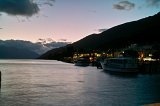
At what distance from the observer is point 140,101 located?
53.0 m

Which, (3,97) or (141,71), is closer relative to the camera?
(3,97)

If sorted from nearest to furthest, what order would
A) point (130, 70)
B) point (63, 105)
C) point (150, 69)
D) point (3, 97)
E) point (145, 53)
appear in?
point (63, 105)
point (3, 97)
point (130, 70)
point (150, 69)
point (145, 53)

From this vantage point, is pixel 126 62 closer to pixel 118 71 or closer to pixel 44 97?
pixel 118 71

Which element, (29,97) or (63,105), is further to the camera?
(29,97)

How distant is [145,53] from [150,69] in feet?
218

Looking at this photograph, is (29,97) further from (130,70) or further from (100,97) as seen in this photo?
(130,70)

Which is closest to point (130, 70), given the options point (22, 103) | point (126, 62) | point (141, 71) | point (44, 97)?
point (126, 62)

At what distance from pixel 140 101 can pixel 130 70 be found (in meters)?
63.5

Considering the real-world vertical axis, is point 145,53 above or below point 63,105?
above

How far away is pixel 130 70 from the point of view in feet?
380

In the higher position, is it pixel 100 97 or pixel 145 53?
pixel 145 53

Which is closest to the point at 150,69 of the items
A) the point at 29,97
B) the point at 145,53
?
the point at 145,53

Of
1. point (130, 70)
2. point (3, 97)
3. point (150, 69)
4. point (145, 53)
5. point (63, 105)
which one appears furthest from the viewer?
point (145, 53)

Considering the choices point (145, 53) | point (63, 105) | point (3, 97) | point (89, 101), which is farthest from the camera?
point (145, 53)
